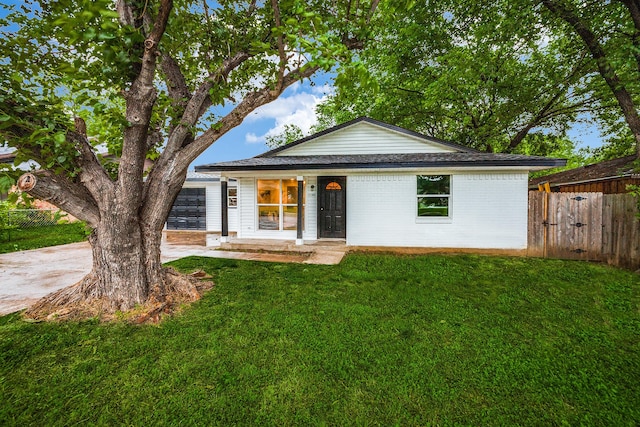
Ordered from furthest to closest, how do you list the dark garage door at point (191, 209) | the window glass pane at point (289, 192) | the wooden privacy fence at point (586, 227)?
the dark garage door at point (191, 209)
the window glass pane at point (289, 192)
the wooden privacy fence at point (586, 227)

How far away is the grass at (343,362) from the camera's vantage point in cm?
211

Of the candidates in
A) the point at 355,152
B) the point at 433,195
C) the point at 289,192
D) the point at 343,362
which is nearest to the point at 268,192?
the point at 289,192

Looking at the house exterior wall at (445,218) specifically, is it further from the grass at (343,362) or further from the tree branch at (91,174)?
the tree branch at (91,174)

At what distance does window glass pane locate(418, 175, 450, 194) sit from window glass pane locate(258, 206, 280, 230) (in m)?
5.12

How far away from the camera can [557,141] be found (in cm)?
1559

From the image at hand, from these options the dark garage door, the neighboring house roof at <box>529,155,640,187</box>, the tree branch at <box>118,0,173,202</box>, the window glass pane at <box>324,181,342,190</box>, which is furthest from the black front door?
the neighboring house roof at <box>529,155,640,187</box>

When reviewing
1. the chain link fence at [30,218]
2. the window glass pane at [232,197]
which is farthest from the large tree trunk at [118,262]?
the chain link fence at [30,218]

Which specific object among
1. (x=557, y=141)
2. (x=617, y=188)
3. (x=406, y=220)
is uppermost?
(x=557, y=141)

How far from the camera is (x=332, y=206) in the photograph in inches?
370

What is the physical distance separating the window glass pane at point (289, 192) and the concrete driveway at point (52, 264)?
99.3 inches

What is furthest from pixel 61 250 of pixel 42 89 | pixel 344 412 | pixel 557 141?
pixel 557 141

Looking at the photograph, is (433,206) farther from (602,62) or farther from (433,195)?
(602,62)

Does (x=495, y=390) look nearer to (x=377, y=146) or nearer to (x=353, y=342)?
(x=353, y=342)

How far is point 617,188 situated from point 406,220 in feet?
25.7
